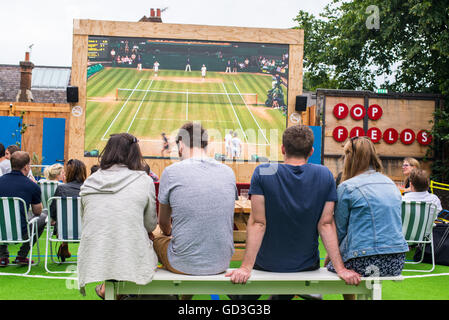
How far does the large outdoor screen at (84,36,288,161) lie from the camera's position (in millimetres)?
9977

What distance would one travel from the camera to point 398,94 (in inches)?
486

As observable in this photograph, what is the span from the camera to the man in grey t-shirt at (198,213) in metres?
2.69

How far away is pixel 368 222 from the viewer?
2775mm

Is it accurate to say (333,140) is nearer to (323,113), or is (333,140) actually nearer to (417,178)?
(323,113)

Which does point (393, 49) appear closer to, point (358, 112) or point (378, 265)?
point (358, 112)

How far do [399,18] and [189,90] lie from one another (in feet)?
20.4

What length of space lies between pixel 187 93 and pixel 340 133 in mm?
4285

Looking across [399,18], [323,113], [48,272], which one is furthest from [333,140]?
[48,272]

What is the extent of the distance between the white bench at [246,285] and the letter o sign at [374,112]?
10023 mm

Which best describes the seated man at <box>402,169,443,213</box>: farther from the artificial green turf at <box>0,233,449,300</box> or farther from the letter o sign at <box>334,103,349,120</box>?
the letter o sign at <box>334,103,349,120</box>

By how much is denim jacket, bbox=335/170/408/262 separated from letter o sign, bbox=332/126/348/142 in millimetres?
9363

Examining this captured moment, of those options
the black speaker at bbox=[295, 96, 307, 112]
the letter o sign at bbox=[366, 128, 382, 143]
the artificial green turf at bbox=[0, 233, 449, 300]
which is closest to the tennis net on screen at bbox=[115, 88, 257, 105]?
the black speaker at bbox=[295, 96, 307, 112]

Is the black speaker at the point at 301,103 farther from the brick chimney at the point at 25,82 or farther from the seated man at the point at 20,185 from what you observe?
the brick chimney at the point at 25,82
